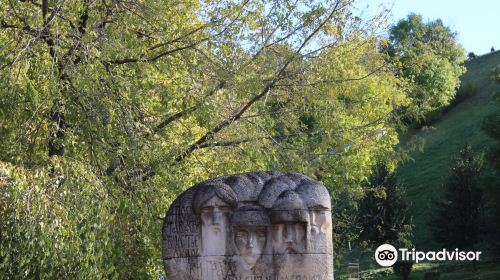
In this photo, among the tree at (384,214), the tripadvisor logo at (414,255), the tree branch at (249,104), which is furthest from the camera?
the tree at (384,214)

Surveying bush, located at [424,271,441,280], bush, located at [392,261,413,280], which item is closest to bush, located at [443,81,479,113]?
bush, located at [392,261,413,280]

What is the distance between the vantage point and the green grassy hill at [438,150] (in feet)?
169

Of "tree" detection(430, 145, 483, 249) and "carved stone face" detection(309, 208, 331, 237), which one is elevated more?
"tree" detection(430, 145, 483, 249)

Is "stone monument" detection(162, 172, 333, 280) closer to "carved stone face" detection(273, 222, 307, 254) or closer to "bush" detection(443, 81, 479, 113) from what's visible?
"carved stone face" detection(273, 222, 307, 254)

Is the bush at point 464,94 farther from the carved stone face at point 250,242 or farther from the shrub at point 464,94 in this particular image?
the carved stone face at point 250,242

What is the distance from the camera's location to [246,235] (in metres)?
11.4

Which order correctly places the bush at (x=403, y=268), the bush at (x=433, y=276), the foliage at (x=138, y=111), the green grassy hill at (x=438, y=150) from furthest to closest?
the green grassy hill at (x=438, y=150)
the bush at (x=403, y=268)
the bush at (x=433, y=276)
the foliage at (x=138, y=111)

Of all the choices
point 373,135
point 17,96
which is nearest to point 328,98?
point 373,135

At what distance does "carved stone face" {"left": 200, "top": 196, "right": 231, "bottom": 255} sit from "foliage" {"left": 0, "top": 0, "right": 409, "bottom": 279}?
1239 millimetres

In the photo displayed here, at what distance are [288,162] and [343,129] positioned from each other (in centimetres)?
243

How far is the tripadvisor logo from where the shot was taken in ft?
113

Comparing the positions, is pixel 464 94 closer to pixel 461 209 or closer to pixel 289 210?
pixel 461 209

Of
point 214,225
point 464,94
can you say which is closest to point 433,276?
point 214,225

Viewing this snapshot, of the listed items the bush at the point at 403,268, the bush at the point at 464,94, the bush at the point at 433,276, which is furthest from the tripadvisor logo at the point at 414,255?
the bush at the point at 464,94
